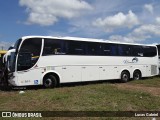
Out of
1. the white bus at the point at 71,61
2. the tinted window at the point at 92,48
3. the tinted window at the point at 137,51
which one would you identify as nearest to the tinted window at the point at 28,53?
the white bus at the point at 71,61

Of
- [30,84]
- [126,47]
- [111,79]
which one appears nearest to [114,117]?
[30,84]

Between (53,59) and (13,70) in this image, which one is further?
(53,59)

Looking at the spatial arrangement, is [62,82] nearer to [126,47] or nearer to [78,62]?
[78,62]


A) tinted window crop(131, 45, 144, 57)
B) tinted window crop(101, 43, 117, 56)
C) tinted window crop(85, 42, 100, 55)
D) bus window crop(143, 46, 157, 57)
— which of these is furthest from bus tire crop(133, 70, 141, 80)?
tinted window crop(85, 42, 100, 55)

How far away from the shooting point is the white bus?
17750 millimetres

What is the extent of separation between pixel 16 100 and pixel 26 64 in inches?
169

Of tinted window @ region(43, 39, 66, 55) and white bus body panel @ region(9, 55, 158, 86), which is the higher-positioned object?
tinted window @ region(43, 39, 66, 55)

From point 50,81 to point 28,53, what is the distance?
2.15 metres

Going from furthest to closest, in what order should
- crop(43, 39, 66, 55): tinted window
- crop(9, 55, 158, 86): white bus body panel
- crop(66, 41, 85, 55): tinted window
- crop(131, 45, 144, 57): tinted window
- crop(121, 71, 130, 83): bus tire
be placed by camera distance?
crop(131, 45, 144, 57): tinted window < crop(121, 71, 130, 83): bus tire < crop(66, 41, 85, 55): tinted window < crop(43, 39, 66, 55): tinted window < crop(9, 55, 158, 86): white bus body panel

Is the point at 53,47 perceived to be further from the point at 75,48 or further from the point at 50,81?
the point at 50,81

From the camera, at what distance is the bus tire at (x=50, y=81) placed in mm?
18625

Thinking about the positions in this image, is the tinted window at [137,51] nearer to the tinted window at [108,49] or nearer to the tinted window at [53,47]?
the tinted window at [108,49]

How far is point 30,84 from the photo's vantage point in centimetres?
1792

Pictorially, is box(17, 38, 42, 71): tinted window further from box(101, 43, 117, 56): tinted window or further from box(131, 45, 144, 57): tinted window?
box(131, 45, 144, 57): tinted window
